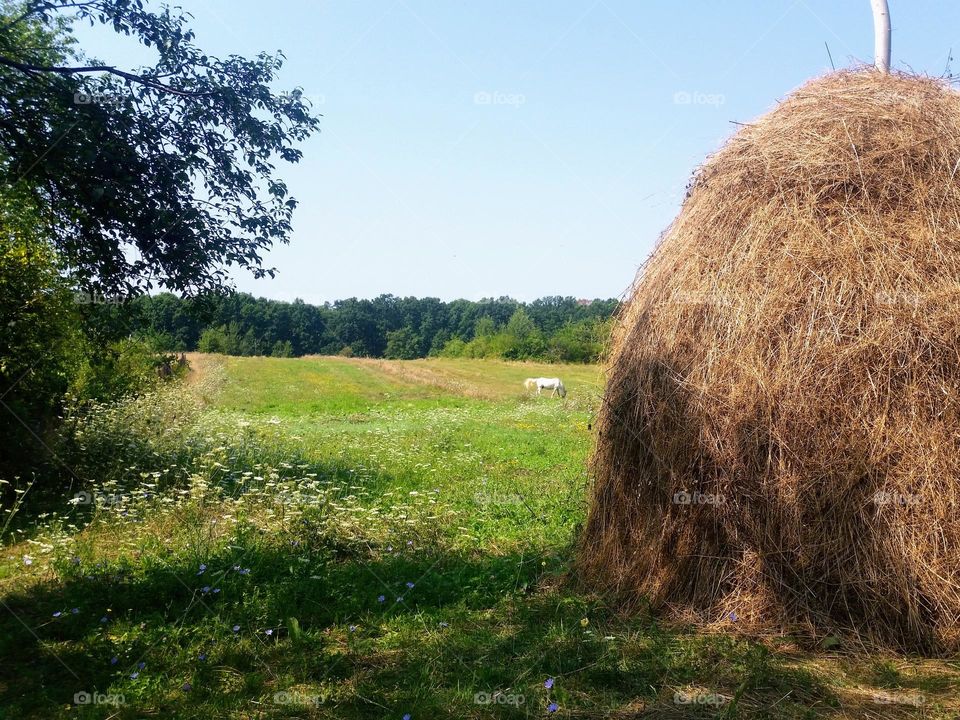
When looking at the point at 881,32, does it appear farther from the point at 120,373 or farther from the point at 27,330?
the point at 120,373

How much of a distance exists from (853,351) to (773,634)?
1919mm

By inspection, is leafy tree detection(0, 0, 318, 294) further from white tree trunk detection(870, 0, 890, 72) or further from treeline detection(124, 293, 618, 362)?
treeline detection(124, 293, 618, 362)

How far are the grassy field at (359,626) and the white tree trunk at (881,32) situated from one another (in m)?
4.83

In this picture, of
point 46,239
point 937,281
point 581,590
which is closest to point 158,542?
point 581,590

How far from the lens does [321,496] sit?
7422 mm

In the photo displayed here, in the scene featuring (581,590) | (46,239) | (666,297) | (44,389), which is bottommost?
(581,590)

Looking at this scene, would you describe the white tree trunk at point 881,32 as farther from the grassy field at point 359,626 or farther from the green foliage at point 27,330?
the green foliage at point 27,330

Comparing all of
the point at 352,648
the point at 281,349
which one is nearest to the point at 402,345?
the point at 281,349

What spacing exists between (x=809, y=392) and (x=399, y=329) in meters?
93.8

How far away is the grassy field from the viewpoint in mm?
3857

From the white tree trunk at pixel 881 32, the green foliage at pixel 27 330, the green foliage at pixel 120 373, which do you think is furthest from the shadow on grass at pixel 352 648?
→ the green foliage at pixel 120 373

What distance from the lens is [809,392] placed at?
4.45 meters

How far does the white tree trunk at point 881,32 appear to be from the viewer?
5.93 metres

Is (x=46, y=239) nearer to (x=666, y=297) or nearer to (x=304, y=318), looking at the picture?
(x=666, y=297)
